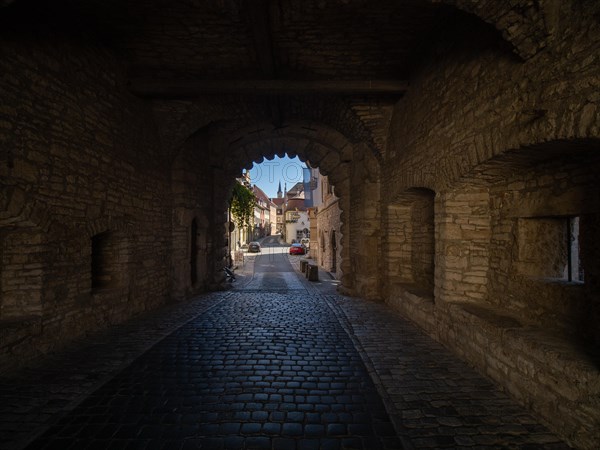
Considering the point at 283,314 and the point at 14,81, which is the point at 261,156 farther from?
the point at 14,81

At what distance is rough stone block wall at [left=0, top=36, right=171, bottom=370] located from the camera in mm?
3695

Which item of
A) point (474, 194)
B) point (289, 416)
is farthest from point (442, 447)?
point (474, 194)

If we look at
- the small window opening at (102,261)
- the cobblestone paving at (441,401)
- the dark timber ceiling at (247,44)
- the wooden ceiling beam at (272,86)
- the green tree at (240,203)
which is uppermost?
the dark timber ceiling at (247,44)

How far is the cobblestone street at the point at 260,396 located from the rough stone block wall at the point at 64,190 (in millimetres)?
673

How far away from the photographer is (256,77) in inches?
239

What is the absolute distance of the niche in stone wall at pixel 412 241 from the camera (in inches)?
241

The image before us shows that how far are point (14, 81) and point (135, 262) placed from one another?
11.2 ft

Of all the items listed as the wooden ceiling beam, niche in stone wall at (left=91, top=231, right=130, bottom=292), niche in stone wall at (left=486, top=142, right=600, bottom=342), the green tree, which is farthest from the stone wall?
the green tree

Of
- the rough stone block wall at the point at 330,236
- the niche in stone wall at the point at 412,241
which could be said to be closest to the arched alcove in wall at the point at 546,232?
the niche in stone wall at the point at 412,241

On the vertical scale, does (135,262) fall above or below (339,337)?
above

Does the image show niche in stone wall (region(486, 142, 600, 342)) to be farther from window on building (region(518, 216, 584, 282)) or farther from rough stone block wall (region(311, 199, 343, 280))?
rough stone block wall (region(311, 199, 343, 280))

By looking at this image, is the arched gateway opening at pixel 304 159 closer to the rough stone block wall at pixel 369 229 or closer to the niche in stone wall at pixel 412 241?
the rough stone block wall at pixel 369 229

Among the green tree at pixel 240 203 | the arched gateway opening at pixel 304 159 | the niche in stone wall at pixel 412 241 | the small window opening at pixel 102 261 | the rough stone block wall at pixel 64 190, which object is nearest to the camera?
the rough stone block wall at pixel 64 190

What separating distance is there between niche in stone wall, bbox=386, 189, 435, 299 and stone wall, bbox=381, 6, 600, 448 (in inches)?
33.9
